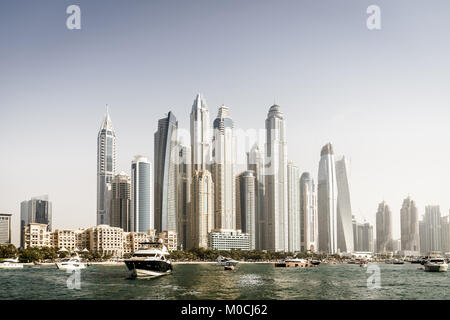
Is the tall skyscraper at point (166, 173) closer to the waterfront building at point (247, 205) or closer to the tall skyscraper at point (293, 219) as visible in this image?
the waterfront building at point (247, 205)

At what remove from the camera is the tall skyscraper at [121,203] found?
121438 millimetres

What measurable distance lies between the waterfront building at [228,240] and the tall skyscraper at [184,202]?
909 centimetres

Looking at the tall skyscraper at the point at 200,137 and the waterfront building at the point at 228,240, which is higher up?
the tall skyscraper at the point at 200,137

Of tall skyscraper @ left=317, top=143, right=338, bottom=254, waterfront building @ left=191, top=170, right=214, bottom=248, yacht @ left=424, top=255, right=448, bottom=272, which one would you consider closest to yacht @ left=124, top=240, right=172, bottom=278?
yacht @ left=424, top=255, right=448, bottom=272

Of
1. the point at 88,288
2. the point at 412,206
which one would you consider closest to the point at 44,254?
the point at 88,288

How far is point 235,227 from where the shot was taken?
127m

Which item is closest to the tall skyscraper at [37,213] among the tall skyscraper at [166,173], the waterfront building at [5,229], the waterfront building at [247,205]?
the waterfront building at [5,229]

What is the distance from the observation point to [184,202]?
127 meters

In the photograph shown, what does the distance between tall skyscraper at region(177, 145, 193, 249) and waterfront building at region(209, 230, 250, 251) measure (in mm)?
9087

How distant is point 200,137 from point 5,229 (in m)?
43.1

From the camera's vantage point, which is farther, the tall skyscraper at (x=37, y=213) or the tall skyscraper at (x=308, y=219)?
the tall skyscraper at (x=308, y=219)

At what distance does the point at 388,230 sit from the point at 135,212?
6209 cm

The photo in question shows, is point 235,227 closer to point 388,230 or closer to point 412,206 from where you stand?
point 388,230
